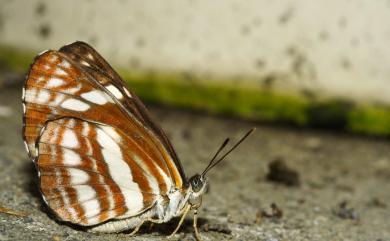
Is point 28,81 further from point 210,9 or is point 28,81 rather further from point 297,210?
point 210,9

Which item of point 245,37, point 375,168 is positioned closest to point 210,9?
point 245,37

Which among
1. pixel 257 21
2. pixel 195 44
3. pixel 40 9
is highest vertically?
pixel 257 21

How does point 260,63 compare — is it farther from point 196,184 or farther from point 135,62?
point 196,184

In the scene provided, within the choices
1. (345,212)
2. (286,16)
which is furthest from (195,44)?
(345,212)

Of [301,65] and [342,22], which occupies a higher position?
[342,22]

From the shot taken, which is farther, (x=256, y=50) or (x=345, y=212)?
(x=256, y=50)

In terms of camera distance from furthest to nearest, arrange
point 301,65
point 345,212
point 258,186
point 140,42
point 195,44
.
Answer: point 140,42, point 195,44, point 301,65, point 258,186, point 345,212

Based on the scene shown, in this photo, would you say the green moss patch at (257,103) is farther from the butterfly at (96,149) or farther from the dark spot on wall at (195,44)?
the butterfly at (96,149)
